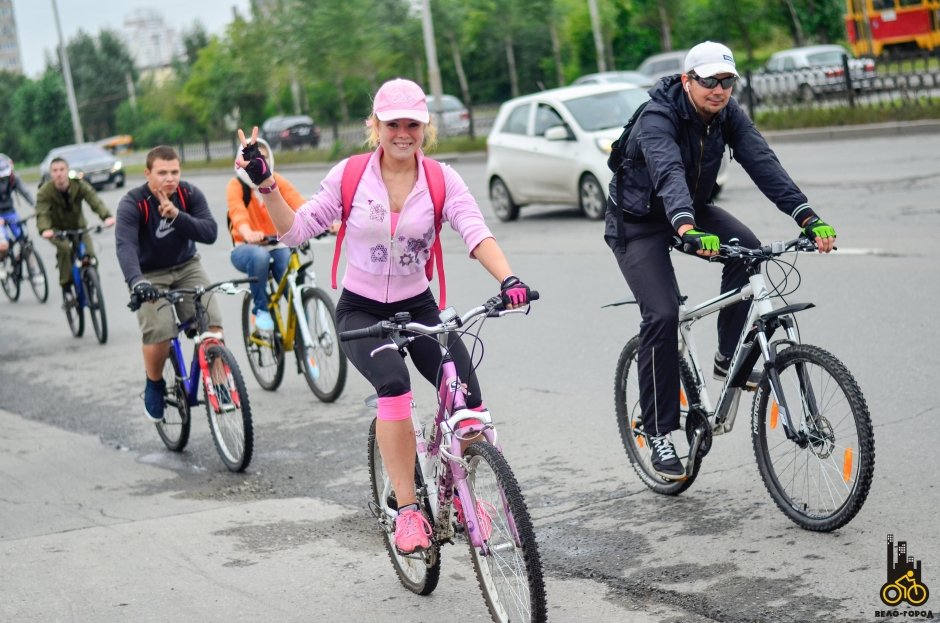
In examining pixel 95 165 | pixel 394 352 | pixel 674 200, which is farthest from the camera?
pixel 95 165

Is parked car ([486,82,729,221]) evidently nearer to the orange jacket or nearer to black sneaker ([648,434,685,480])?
the orange jacket

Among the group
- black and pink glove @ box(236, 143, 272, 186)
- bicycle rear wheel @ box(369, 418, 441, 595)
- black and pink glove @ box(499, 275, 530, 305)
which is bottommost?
bicycle rear wheel @ box(369, 418, 441, 595)

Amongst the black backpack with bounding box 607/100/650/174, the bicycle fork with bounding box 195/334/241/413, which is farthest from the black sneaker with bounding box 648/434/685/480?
the bicycle fork with bounding box 195/334/241/413

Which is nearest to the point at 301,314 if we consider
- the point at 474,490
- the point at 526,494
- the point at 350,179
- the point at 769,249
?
the point at 526,494

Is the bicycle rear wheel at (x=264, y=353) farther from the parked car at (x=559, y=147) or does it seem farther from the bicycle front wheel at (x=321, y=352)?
the parked car at (x=559, y=147)

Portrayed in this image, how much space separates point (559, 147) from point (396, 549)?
13313 mm

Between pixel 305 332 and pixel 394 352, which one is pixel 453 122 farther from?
pixel 394 352

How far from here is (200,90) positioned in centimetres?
8012

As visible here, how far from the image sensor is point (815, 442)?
Answer: 204 inches

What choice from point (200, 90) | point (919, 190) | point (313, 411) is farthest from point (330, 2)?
point (313, 411)

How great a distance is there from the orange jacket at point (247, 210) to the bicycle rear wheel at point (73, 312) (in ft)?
14.9

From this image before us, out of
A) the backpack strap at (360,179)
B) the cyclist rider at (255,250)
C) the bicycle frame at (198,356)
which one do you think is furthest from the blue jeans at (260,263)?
the backpack strap at (360,179)

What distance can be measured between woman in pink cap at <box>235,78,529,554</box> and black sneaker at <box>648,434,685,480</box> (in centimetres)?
131

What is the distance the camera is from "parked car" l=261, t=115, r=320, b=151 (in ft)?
160
